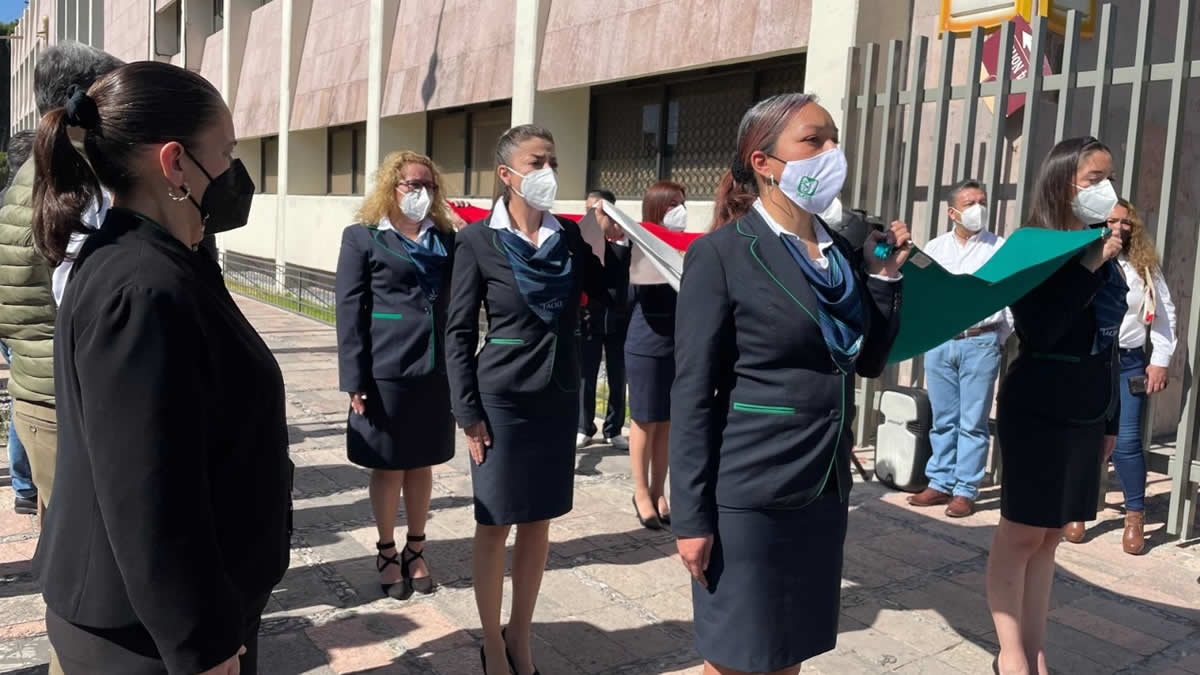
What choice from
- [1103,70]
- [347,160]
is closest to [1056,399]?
[1103,70]

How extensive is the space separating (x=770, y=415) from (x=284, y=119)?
20428 mm

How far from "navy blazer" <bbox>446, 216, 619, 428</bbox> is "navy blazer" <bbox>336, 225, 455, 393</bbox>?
741 millimetres

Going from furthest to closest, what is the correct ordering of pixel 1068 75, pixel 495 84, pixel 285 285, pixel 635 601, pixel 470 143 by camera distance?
1. pixel 285 285
2. pixel 470 143
3. pixel 495 84
4. pixel 1068 75
5. pixel 635 601

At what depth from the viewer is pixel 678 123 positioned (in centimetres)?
1105

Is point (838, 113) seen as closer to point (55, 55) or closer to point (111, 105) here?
point (55, 55)

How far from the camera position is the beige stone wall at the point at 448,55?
13250 mm

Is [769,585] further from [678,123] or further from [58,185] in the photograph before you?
[678,123]

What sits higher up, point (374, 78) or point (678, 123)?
point (374, 78)

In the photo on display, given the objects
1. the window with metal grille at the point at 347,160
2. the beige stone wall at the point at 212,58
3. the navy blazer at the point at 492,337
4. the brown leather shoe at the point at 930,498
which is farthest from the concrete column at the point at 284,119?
the navy blazer at the point at 492,337

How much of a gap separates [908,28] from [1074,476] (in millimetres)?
5664

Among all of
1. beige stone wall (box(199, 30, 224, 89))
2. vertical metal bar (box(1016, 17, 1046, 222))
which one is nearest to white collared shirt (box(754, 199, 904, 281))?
vertical metal bar (box(1016, 17, 1046, 222))

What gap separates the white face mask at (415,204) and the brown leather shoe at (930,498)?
3.73m

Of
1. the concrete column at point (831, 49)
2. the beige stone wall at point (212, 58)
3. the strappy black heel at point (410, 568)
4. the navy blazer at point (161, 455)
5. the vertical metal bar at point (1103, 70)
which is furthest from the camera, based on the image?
the beige stone wall at point (212, 58)

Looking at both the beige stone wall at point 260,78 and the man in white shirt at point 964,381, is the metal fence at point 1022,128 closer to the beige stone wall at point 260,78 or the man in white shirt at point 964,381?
the man in white shirt at point 964,381
